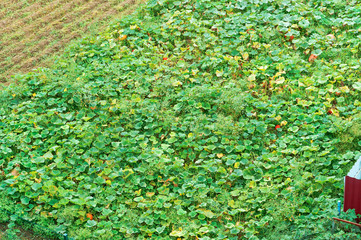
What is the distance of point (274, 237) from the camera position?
17.5 feet

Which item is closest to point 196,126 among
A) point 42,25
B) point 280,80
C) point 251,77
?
point 251,77

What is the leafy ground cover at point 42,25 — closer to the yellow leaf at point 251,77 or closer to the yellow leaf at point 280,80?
the yellow leaf at point 251,77

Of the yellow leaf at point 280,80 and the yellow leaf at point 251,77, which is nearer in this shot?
the yellow leaf at point 280,80

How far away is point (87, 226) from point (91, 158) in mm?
1263

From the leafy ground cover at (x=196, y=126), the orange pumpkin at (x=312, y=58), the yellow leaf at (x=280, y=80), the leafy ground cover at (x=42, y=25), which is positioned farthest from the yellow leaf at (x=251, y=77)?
the leafy ground cover at (x=42, y=25)

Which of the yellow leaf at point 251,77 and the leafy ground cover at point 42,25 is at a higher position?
the leafy ground cover at point 42,25

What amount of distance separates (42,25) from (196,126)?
4.97 meters

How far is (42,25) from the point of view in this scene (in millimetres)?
9992

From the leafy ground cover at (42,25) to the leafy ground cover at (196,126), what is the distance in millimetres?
564

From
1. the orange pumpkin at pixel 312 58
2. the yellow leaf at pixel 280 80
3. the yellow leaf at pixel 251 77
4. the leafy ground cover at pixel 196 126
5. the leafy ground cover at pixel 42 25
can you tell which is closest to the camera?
the leafy ground cover at pixel 196 126

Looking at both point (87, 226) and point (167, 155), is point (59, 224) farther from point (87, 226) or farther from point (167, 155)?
point (167, 155)

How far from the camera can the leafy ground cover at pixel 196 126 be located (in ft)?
19.0

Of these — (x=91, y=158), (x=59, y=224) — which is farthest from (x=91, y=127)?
(x=59, y=224)

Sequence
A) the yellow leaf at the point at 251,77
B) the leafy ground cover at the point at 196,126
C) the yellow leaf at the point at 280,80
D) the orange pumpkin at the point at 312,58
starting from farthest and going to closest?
the orange pumpkin at the point at 312,58
the yellow leaf at the point at 251,77
the yellow leaf at the point at 280,80
the leafy ground cover at the point at 196,126
